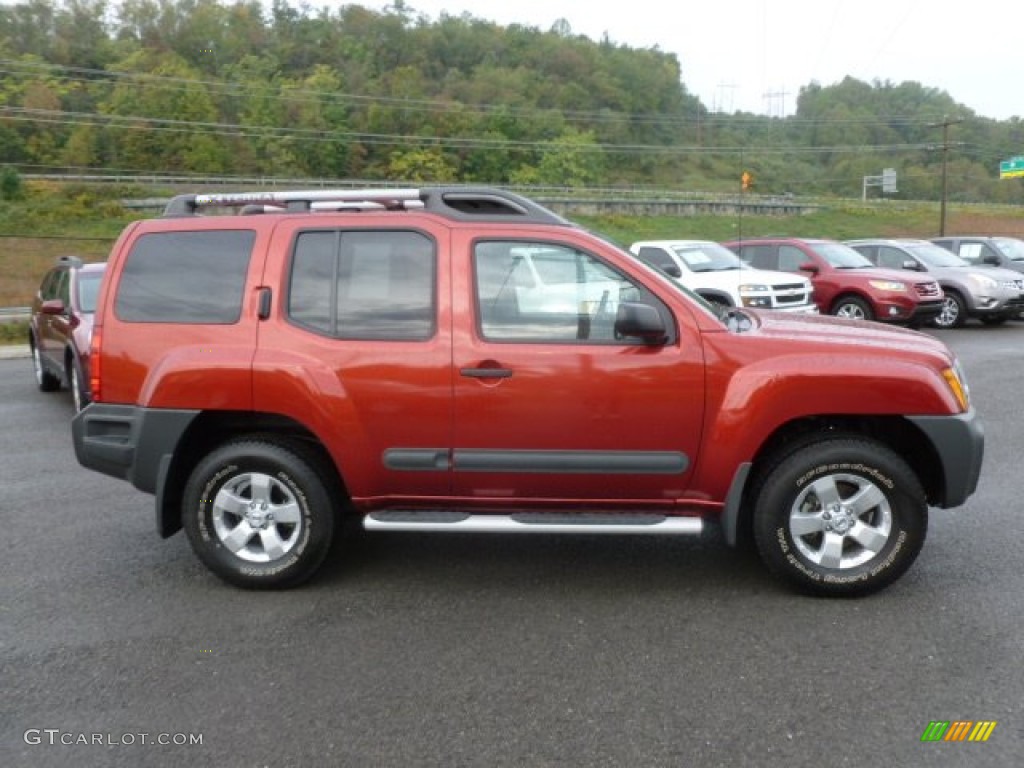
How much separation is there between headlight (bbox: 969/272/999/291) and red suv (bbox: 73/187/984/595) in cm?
1359

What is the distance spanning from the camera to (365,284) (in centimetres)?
450

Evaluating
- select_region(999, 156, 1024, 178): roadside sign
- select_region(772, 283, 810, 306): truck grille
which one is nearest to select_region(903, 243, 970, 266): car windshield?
select_region(772, 283, 810, 306): truck grille

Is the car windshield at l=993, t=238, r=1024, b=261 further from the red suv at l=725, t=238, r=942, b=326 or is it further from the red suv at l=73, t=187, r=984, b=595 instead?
the red suv at l=73, t=187, r=984, b=595

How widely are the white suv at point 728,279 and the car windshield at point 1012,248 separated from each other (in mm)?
6573

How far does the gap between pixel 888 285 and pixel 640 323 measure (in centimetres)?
1255

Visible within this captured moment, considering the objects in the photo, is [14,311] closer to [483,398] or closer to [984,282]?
[984,282]

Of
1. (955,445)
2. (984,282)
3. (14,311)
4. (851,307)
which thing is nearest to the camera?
(955,445)

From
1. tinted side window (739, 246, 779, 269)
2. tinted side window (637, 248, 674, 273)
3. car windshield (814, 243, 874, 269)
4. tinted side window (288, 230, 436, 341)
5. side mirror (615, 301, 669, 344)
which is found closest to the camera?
side mirror (615, 301, 669, 344)

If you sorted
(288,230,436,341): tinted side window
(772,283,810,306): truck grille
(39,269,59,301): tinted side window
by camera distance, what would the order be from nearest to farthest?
1. (288,230,436,341): tinted side window
2. (39,269,59,301): tinted side window
3. (772,283,810,306): truck grille

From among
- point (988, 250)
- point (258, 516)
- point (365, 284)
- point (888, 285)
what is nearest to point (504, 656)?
point (258, 516)

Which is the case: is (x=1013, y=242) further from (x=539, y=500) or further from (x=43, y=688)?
Result: (x=43, y=688)

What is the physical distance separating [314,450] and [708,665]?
222 centimetres

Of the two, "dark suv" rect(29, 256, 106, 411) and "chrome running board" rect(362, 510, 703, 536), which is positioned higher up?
"dark suv" rect(29, 256, 106, 411)

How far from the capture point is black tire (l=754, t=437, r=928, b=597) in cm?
429
